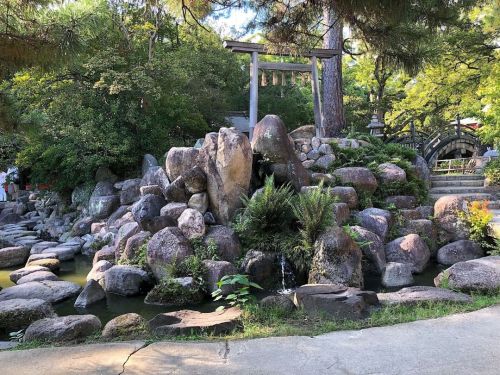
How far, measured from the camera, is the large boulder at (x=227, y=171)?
359 inches

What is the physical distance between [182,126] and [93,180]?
362cm

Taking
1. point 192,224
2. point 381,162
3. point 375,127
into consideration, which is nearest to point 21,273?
point 192,224

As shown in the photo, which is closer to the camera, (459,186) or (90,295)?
(90,295)

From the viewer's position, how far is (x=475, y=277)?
5.59 metres

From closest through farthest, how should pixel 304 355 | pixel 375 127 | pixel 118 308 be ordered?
pixel 304 355 → pixel 118 308 → pixel 375 127

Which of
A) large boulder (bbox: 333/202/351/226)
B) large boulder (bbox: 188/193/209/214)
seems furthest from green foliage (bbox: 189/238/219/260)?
large boulder (bbox: 333/202/351/226)

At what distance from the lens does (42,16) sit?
203 inches

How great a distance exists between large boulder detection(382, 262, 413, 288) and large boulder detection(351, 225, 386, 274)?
39 centimetres

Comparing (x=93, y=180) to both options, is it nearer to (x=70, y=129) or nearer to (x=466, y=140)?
(x=70, y=129)

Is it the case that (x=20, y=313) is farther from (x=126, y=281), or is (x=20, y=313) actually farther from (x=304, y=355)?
(x=304, y=355)

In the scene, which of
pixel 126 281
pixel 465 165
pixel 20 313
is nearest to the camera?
pixel 20 313

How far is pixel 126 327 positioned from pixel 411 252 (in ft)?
19.4

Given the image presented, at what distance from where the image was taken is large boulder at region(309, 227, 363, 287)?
285 inches

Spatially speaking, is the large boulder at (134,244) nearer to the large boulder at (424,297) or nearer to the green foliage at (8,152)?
the large boulder at (424,297)
